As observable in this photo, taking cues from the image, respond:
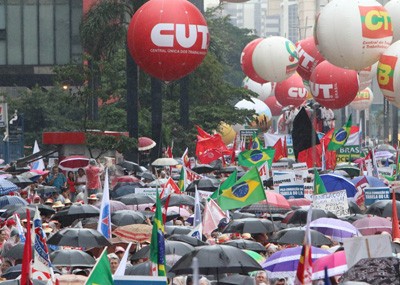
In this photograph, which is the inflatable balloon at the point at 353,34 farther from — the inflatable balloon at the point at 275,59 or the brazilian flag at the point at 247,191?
the inflatable balloon at the point at 275,59

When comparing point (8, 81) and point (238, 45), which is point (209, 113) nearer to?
point (8, 81)

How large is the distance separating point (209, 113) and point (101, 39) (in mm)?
12420

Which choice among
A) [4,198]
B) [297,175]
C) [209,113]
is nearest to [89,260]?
[4,198]

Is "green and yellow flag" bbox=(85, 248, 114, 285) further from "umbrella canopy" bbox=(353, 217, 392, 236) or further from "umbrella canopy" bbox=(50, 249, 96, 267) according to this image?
"umbrella canopy" bbox=(353, 217, 392, 236)

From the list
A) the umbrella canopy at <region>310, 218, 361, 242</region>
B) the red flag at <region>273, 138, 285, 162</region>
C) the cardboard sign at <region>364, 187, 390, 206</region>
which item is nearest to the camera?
the umbrella canopy at <region>310, 218, 361, 242</region>

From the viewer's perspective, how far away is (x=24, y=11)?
6956cm

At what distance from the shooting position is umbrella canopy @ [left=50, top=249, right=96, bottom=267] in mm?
16316

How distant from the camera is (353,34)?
97.1ft

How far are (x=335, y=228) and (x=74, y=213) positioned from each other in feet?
16.2

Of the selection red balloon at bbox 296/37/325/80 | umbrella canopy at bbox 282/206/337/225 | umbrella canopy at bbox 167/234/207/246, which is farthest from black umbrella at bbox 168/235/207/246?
red balloon at bbox 296/37/325/80

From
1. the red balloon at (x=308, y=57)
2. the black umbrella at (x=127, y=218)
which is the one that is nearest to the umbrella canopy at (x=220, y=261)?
the black umbrella at (x=127, y=218)

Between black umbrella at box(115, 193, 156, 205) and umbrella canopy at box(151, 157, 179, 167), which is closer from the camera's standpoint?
black umbrella at box(115, 193, 156, 205)

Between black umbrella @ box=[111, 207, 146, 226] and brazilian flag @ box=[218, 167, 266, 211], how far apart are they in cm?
123

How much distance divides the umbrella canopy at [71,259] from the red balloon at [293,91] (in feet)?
132
